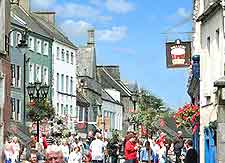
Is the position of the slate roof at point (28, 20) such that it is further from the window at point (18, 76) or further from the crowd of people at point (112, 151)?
the crowd of people at point (112, 151)

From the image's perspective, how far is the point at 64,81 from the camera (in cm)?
8300

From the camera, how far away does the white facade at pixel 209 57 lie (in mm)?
23188

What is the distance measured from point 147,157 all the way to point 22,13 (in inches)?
1808

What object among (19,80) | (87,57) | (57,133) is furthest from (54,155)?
(87,57)

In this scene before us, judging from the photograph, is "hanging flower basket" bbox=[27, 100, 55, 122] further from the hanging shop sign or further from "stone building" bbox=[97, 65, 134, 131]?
"stone building" bbox=[97, 65, 134, 131]

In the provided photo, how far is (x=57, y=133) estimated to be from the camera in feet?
185

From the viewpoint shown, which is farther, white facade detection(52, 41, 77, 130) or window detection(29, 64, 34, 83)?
white facade detection(52, 41, 77, 130)

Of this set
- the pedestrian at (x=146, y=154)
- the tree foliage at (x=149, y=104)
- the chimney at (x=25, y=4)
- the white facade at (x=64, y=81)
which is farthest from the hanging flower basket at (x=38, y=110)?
the tree foliage at (x=149, y=104)

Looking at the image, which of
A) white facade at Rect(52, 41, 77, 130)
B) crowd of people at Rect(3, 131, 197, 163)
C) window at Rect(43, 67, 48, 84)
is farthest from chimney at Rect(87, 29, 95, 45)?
crowd of people at Rect(3, 131, 197, 163)

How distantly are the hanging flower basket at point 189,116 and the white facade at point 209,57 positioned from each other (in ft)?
8.11

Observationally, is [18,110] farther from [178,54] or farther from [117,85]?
[117,85]

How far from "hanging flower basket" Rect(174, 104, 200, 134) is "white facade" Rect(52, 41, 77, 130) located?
47.2 metres

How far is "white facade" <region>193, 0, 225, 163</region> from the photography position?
23.2m

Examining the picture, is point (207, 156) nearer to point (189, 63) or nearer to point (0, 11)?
point (189, 63)
